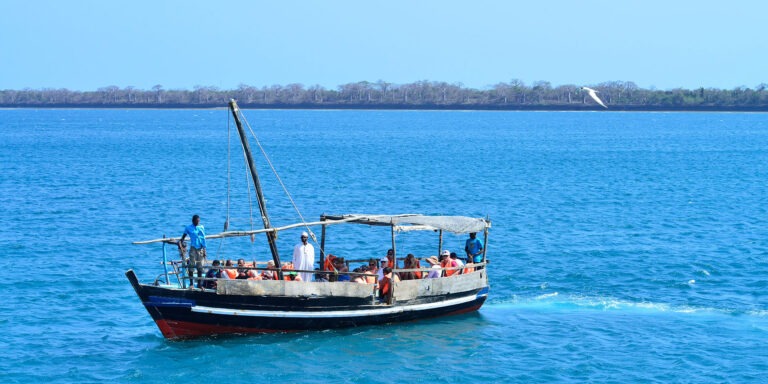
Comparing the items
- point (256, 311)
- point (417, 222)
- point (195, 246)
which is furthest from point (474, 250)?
point (195, 246)

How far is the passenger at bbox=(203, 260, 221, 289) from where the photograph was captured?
2266 cm

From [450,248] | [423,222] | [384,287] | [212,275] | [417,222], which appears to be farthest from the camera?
[450,248]

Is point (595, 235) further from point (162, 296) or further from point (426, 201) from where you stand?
point (162, 296)

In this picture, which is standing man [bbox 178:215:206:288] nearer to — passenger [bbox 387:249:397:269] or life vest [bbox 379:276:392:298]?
life vest [bbox 379:276:392:298]

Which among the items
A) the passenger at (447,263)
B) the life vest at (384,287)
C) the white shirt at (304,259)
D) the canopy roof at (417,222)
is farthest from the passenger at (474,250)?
the white shirt at (304,259)

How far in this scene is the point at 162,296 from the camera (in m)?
22.7

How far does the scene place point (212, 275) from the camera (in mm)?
23656

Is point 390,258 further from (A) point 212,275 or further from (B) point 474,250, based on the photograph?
(A) point 212,275

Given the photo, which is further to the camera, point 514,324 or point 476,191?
point 476,191

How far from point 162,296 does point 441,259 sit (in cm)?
760

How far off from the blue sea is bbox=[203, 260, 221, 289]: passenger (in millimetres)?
1426

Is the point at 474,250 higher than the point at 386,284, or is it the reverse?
the point at 474,250

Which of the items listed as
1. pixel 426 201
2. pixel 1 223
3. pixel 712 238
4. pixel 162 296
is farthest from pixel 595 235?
pixel 1 223

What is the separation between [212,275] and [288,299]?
2.00 metres
